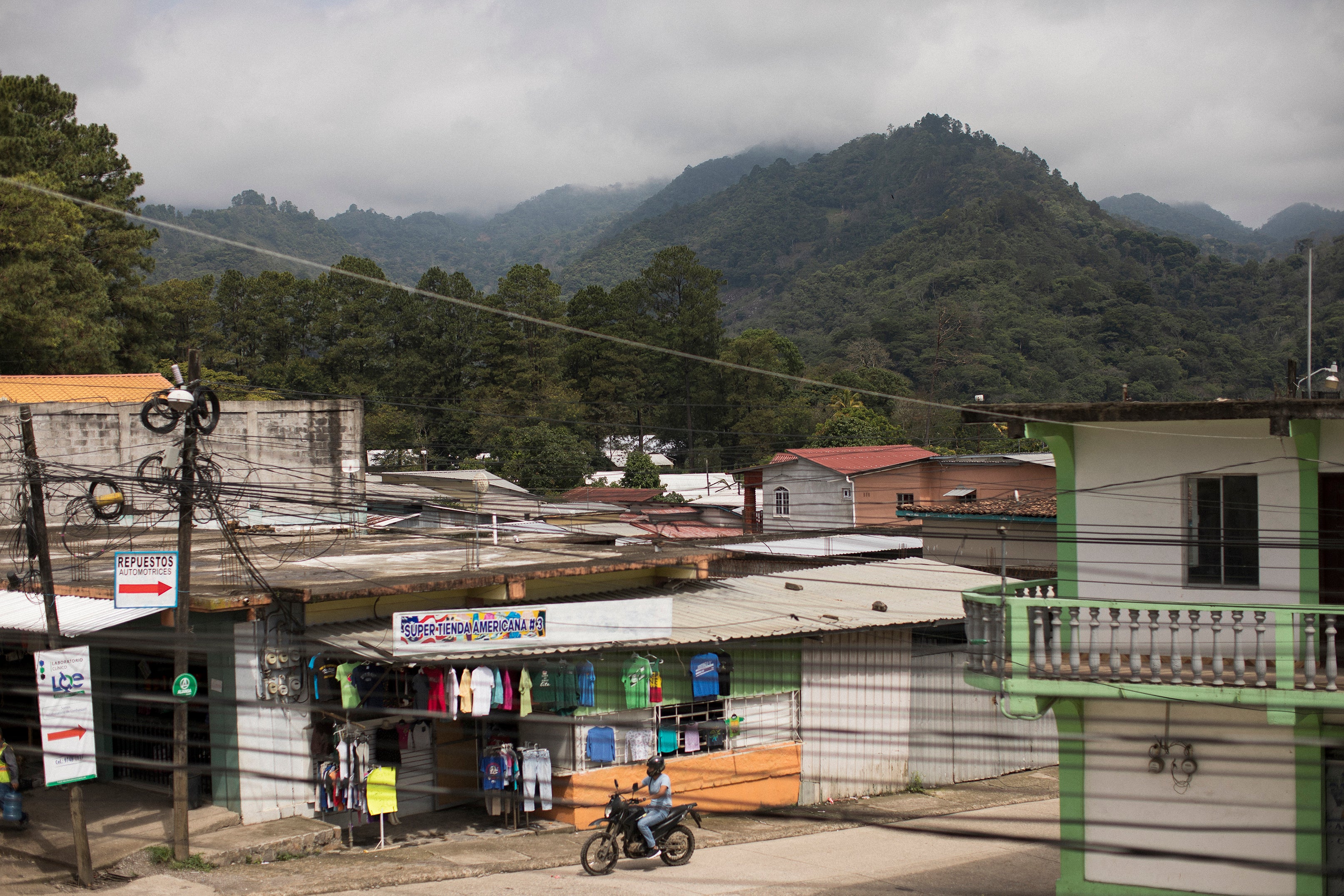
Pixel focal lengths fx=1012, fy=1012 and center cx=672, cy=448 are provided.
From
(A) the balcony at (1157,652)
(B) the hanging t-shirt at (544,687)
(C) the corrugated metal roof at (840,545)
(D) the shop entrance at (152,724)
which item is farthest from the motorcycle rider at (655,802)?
(C) the corrugated metal roof at (840,545)

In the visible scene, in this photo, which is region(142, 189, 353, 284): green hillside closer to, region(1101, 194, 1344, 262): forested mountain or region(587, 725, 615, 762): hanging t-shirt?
region(587, 725, 615, 762): hanging t-shirt

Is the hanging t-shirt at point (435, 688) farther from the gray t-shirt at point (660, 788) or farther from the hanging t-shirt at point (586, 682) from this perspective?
the gray t-shirt at point (660, 788)

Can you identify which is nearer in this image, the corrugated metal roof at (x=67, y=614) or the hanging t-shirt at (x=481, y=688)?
the corrugated metal roof at (x=67, y=614)

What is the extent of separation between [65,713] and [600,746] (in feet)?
21.8

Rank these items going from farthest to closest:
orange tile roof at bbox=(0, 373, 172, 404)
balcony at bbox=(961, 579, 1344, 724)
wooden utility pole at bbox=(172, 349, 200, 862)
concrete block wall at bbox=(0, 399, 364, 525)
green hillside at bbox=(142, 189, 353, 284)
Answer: green hillside at bbox=(142, 189, 353, 284)
orange tile roof at bbox=(0, 373, 172, 404)
concrete block wall at bbox=(0, 399, 364, 525)
wooden utility pole at bbox=(172, 349, 200, 862)
balcony at bbox=(961, 579, 1344, 724)

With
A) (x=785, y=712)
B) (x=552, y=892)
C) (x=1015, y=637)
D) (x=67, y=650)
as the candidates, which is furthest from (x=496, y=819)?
(x=1015, y=637)

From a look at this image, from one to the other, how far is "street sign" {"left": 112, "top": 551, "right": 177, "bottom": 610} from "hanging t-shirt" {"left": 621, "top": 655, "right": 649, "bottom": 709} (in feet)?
19.4

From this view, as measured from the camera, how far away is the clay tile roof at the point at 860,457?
36531 mm

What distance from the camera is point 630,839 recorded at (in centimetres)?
1290

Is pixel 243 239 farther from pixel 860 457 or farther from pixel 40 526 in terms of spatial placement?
pixel 40 526

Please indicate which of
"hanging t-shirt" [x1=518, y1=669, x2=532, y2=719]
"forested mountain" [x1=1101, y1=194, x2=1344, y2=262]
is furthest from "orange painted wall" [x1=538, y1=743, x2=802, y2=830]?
"forested mountain" [x1=1101, y1=194, x2=1344, y2=262]

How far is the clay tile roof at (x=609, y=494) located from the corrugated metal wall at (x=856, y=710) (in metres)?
20.6

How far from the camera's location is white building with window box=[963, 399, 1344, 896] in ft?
31.3

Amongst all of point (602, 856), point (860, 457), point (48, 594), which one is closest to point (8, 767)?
point (48, 594)
